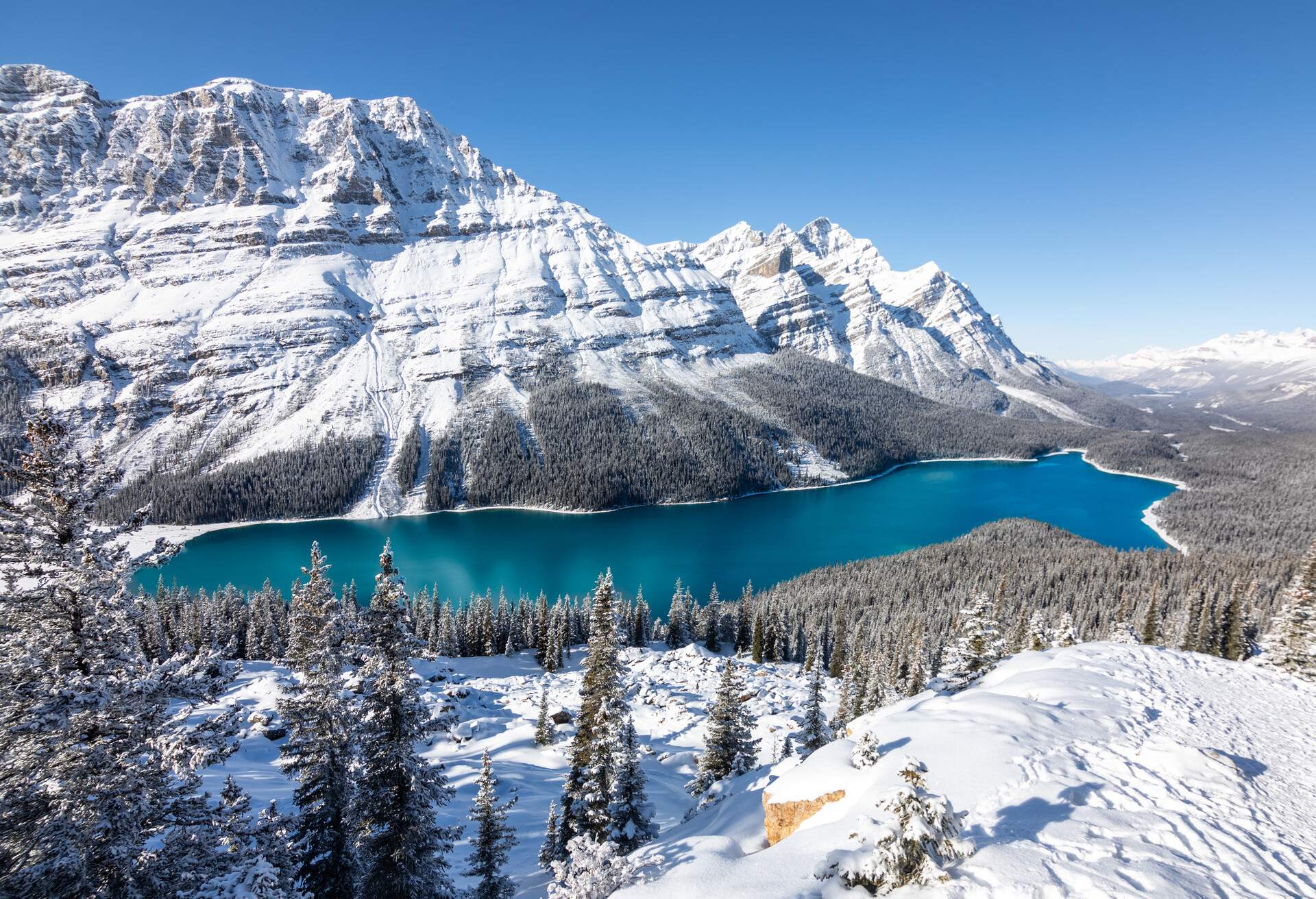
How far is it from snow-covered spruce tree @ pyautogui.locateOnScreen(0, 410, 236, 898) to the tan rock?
11892mm

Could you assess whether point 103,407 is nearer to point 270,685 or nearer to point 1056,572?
point 270,685

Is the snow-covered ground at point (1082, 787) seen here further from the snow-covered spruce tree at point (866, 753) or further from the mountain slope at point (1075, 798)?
the snow-covered spruce tree at point (866, 753)

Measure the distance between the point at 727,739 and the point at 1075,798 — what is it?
773 inches

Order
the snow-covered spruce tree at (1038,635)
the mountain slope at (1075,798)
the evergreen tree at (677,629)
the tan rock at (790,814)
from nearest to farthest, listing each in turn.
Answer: the mountain slope at (1075,798) < the tan rock at (790,814) < the snow-covered spruce tree at (1038,635) < the evergreen tree at (677,629)

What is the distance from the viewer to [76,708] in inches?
382

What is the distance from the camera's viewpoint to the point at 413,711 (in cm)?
1627

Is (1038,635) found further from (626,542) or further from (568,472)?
(568,472)

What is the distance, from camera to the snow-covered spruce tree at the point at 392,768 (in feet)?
52.4

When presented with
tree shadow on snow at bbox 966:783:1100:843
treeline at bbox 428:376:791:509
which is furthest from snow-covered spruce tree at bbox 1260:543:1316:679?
treeline at bbox 428:376:791:509

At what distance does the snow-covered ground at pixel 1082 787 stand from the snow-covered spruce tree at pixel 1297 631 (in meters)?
9.85

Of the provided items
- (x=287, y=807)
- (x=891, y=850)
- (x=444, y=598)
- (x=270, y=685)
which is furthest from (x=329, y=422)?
(x=891, y=850)

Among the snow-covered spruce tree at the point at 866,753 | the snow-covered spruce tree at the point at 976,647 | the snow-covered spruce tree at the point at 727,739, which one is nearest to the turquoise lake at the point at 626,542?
the snow-covered spruce tree at the point at 727,739

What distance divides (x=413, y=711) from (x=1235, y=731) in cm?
2428

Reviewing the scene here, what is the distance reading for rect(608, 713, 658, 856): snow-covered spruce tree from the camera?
69.1 ft
